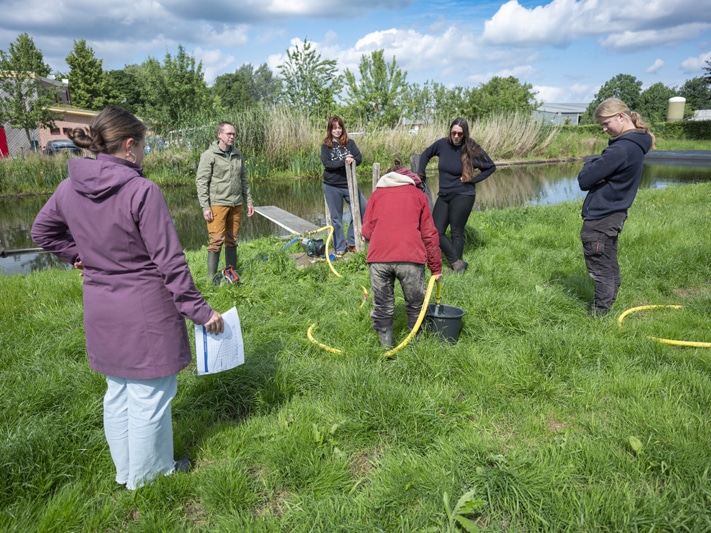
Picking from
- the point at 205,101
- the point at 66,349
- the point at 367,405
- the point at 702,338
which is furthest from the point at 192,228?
the point at 205,101

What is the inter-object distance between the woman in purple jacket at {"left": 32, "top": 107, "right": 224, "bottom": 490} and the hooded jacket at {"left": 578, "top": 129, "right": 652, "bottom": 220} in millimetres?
3253

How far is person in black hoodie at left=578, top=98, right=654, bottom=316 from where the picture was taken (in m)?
3.80

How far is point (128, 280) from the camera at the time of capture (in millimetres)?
2174

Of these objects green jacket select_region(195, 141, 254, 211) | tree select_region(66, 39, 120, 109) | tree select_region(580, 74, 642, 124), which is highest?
tree select_region(580, 74, 642, 124)

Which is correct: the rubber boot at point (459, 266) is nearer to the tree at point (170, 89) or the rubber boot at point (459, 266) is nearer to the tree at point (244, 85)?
the tree at point (170, 89)

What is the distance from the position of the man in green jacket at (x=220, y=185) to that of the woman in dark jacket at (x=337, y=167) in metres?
1.50

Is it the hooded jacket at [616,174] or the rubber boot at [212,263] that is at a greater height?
the hooded jacket at [616,174]

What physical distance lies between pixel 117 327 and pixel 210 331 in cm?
42

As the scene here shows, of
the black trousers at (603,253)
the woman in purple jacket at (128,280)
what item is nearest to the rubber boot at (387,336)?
the woman in purple jacket at (128,280)

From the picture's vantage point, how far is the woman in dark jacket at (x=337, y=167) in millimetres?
6773

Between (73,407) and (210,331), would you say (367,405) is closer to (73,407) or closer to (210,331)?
(210,331)

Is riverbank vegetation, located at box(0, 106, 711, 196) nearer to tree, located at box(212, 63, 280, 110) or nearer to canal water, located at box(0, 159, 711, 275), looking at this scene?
canal water, located at box(0, 159, 711, 275)

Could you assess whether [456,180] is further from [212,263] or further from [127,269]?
[127,269]

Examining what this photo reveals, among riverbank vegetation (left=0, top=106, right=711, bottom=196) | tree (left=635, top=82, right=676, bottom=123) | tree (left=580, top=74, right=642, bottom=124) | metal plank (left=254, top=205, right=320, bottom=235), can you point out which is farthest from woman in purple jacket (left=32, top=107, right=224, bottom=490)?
tree (left=580, top=74, right=642, bottom=124)
